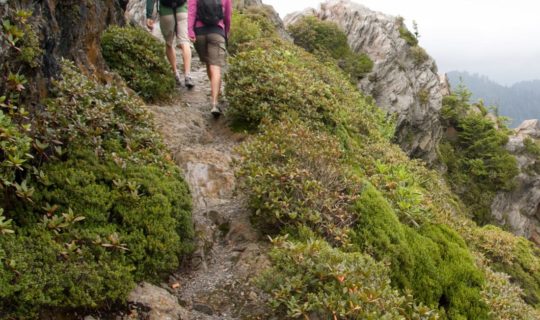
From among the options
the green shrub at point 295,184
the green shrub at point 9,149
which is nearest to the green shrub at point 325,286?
the green shrub at point 295,184

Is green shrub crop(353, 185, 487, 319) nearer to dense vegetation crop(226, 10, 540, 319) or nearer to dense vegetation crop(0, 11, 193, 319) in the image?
dense vegetation crop(226, 10, 540, 319)

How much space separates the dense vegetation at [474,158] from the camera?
1131 inches

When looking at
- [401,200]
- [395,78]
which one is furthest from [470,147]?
[401,200]

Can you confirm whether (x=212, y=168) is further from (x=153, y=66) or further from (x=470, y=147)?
(x=470, y=147)

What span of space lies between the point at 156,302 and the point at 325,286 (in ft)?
5.66

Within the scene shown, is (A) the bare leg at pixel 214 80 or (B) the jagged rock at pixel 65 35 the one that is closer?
(B) the jagged rock at pixel 65 35

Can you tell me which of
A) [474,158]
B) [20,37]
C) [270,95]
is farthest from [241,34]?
[474,158]

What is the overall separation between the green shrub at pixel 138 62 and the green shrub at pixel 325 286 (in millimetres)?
5484

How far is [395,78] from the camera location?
81.4 ft

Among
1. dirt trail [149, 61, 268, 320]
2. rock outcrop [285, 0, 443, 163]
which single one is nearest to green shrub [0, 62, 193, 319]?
dirt trail [149, 61, 268, 320]

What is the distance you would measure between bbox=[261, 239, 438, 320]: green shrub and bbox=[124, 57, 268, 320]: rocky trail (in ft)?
1.51

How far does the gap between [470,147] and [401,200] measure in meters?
25.9

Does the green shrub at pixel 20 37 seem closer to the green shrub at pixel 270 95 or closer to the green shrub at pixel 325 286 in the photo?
the green shrub at pixel 325 286

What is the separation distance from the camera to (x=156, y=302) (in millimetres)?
4625
